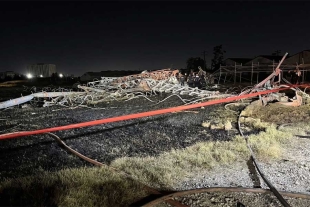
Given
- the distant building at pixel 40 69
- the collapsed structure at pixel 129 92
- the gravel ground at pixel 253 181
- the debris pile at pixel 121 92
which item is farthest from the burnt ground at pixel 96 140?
the distant building at pixel 40 69

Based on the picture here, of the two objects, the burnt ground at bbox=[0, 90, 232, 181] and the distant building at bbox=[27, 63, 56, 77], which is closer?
the burnt ground at bbox=[0, 90, 232, 181]

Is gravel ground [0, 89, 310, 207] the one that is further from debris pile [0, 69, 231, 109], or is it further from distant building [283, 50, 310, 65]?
distant building [283, 50, 310, 65]

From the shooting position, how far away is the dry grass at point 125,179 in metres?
3.65

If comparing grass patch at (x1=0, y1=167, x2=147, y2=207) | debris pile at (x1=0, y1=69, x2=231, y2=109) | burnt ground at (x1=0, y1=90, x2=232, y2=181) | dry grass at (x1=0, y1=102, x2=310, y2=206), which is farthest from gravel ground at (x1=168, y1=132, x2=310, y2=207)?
debris pile at (x1=0, y1=69, x2=231, y2=109)

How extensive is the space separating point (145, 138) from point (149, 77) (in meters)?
12.2

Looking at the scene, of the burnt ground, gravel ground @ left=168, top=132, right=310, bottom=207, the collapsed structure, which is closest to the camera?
gravel ground @ left=168, top=132, right=310, bottom=207

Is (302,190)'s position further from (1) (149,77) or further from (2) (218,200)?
(1) (149,77)

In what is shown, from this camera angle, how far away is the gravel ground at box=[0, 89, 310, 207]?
4.18 meters

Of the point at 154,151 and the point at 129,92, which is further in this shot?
the point at 129,92

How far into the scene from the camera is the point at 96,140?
7102 mm

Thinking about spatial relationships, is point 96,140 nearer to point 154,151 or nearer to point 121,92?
point 154,151

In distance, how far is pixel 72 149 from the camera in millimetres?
6188

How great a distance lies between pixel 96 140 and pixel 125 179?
2.98 m

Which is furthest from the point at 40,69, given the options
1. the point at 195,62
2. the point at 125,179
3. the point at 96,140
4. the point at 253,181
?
→ the point at 253,181
